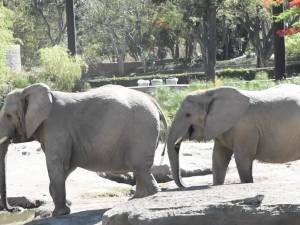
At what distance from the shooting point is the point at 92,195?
11547 mm

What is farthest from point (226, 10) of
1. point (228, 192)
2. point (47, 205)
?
point (228, 192)

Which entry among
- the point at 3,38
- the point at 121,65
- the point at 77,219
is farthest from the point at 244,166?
the point at 121,65

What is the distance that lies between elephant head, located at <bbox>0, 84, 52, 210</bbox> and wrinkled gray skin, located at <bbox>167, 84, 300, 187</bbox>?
156 cm

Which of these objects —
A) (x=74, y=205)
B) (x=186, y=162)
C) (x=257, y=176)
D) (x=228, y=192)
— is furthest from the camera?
(x=186, y=162)

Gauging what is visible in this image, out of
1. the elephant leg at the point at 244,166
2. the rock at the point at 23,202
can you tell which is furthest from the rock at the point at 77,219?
the rock at the point at 23,202

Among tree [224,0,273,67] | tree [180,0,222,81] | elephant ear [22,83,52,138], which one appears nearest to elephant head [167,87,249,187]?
elephant ear [22,83,52,138]

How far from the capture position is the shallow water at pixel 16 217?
984 cm

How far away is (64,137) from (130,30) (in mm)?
51528

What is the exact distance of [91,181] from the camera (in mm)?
12727

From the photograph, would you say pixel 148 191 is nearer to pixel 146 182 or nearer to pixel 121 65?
pixel 146 182

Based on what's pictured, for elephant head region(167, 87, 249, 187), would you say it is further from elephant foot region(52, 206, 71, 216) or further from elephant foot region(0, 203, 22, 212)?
elephant foot region(0, 203, 22, 212)

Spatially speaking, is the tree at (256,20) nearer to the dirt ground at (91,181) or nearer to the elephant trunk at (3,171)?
the dirt ground at (91,181)

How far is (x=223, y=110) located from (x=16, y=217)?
321cm

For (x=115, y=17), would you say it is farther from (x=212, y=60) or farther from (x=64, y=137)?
(x=64, y=137)
